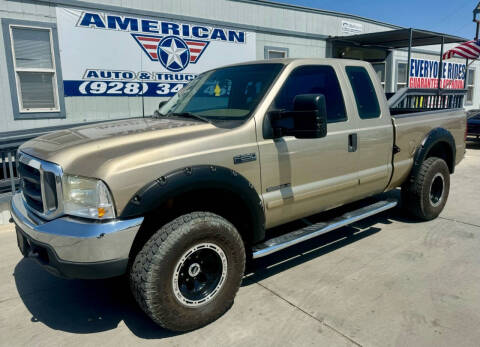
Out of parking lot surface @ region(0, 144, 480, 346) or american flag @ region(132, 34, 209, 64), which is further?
american flag @ region(132, 34, 209, 64)

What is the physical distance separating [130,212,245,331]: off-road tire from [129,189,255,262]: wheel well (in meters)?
0.12

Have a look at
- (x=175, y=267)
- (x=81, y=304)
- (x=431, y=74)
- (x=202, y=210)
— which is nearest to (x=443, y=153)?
(x=202, y=210)

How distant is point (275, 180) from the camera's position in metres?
3.30

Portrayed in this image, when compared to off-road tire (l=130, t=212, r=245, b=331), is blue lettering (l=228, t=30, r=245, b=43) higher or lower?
higher

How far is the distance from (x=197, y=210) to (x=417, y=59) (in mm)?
15572

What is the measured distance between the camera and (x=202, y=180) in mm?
2773

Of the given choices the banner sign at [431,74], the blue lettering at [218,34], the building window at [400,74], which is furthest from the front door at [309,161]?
the banner sign at [431,74]

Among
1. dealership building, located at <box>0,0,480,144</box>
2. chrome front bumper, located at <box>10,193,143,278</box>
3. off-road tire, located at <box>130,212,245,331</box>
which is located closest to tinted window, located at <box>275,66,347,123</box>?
off-road tire, located at <box>130,212,245,331</box>

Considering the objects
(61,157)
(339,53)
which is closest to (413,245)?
A: (61,157)

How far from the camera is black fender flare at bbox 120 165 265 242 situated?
2.51 meters

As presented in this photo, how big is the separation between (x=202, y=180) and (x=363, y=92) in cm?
236

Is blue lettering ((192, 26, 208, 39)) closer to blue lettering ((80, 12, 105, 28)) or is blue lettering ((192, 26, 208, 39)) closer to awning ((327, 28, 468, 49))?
blue lettering ((80, 12, 105, 28))

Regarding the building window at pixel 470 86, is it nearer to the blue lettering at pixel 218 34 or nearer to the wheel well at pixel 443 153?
the blue lettering at pixel 218 34

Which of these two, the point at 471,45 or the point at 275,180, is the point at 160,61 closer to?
the point at 275,180
